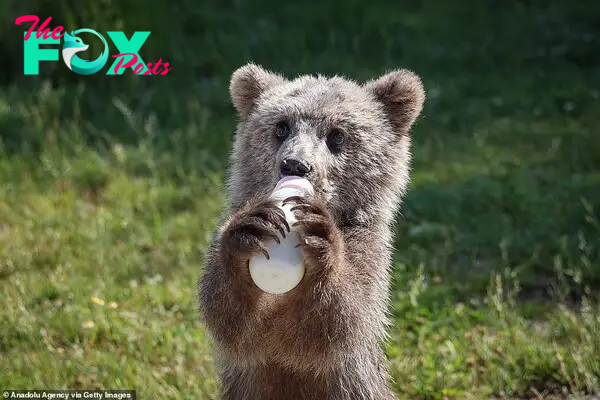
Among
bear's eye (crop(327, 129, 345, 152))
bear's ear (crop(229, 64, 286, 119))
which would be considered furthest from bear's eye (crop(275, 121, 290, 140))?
bear's ear (crop(229, 64, 286, 119))

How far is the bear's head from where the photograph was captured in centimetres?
367

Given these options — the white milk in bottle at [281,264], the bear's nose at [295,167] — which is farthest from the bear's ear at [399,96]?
the white milk in bottle at [281,264]

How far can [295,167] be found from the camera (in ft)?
11.5

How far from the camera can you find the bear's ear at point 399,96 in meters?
4.10

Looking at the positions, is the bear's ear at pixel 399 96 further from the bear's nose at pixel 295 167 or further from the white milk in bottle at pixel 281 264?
the white milk in bottle at pixel 281 264

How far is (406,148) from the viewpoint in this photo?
4133mm

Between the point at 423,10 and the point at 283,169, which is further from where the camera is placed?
the point at 423,10

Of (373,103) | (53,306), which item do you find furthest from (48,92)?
(373,103)

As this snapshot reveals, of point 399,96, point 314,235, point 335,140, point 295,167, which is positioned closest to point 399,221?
point 399,96

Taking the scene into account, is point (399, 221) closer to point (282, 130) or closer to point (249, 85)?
point (249, 85)

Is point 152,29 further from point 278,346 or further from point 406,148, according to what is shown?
point 278,346

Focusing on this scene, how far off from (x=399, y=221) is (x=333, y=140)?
111 inches

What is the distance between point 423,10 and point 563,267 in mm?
5342

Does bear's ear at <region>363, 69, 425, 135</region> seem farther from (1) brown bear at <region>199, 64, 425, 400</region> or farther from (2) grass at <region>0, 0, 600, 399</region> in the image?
(2) grass at <region>0, 0, 600, 399</region>
